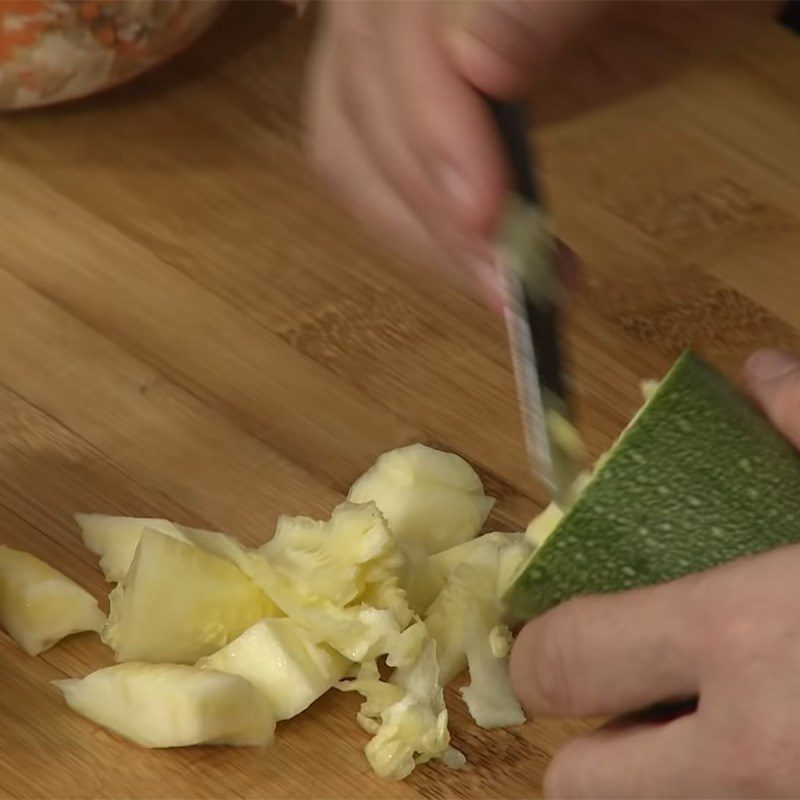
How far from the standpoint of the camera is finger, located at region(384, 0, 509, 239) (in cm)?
112

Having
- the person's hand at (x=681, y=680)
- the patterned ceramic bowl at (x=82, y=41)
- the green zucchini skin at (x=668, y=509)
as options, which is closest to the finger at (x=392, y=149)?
the green zucchini skin at (x=668, y=509)

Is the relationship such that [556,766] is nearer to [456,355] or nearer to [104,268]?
[456,355]

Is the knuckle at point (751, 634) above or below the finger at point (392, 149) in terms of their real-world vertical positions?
below

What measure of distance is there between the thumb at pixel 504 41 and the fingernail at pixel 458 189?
0.07m

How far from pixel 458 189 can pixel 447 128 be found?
5 centimetres

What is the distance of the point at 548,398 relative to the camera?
1296 mm

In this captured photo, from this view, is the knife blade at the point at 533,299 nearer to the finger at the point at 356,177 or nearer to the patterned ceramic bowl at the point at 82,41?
the finger at the point at 356,177

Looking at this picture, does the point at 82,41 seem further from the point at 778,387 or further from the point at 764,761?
the point at 764,761

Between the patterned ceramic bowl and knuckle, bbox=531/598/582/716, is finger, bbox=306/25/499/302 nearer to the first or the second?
knuckle, bbox=531/598/582/716

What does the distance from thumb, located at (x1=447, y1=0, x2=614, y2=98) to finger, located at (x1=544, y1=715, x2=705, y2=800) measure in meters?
0.50

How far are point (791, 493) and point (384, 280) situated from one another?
625 millimetres

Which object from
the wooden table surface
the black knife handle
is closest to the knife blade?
the black knife handle

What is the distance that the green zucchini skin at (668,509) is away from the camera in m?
1.28

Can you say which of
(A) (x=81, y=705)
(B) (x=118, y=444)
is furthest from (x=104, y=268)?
(A) (x=81, y=705)
